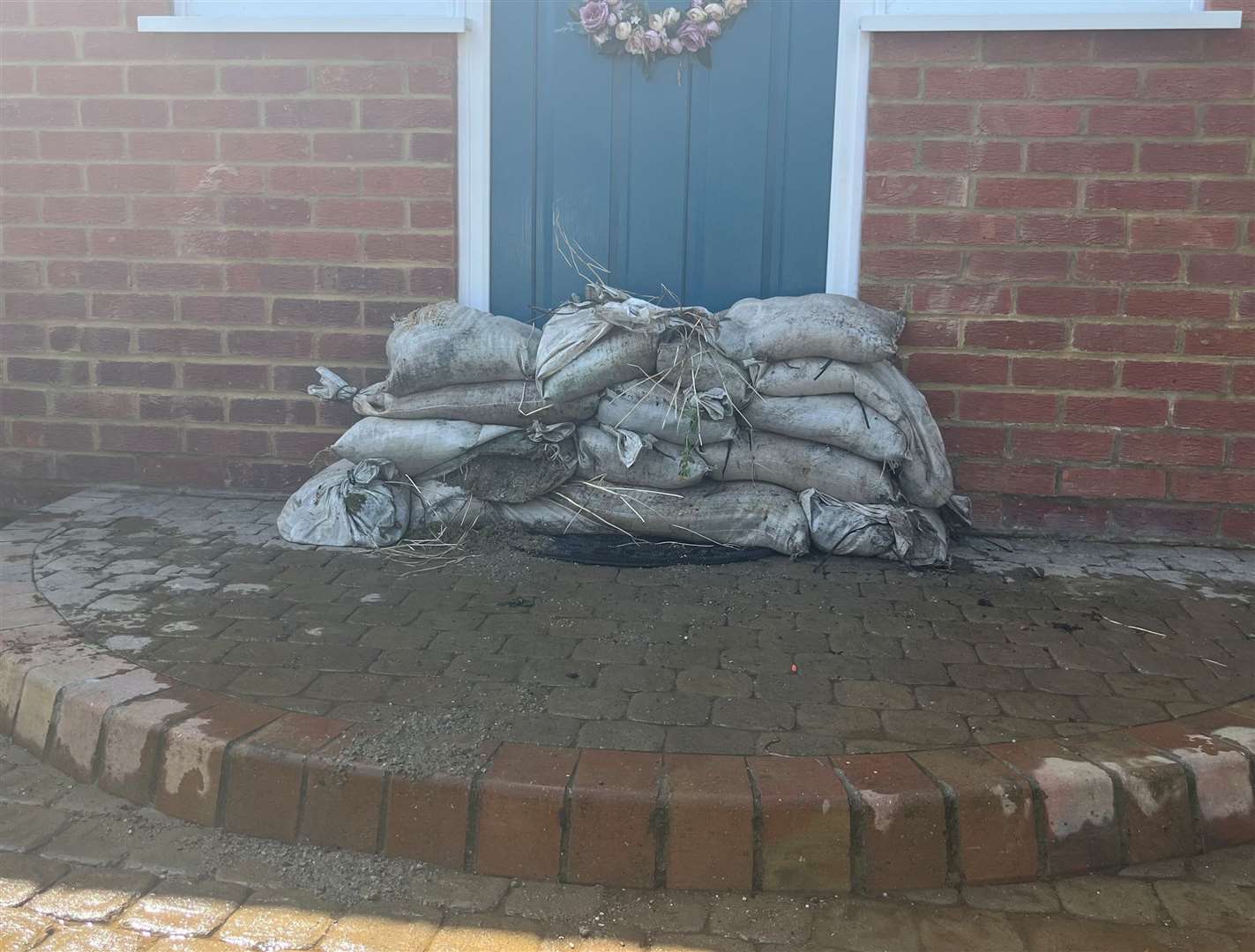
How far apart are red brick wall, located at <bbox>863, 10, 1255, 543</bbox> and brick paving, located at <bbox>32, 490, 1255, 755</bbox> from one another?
32 centimetres

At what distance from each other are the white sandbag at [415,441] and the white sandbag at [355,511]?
0.18 ft

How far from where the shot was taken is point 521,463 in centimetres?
424

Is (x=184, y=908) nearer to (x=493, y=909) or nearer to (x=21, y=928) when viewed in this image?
(x=21, y=928)

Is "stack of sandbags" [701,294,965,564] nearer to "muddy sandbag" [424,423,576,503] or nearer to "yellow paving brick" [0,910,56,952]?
"muddy sandbag" [424,423,576,503]

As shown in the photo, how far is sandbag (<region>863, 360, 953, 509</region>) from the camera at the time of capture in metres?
4.18

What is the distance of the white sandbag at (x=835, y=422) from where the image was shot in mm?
4113

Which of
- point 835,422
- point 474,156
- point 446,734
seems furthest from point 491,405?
point 446,734

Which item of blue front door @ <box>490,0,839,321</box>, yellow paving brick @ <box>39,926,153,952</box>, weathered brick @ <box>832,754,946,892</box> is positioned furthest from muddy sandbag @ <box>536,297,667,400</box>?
yellow paving brick @ <box>39,926,153,952</box>

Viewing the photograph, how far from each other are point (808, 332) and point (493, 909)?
95.6 inches

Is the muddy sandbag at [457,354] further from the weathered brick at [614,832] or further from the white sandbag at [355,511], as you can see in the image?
the weathered brick at [614,832]

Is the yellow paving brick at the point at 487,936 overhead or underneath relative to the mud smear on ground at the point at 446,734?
underneath

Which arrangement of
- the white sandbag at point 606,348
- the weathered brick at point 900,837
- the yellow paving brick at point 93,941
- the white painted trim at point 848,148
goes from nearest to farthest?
the yellow paving brick at point 93,941 → the weathered brick at point 900,837 → the white sandbag at point 606,348 → the white painted trim at point 848,148

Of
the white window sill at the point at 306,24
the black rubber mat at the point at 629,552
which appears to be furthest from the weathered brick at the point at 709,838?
the white window sill at the point at 306,24

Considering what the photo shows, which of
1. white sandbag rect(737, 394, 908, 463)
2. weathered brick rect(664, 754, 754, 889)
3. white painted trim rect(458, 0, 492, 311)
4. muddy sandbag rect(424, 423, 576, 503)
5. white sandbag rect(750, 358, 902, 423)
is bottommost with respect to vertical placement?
weathered brick rect(664, 754, 754, 889)
